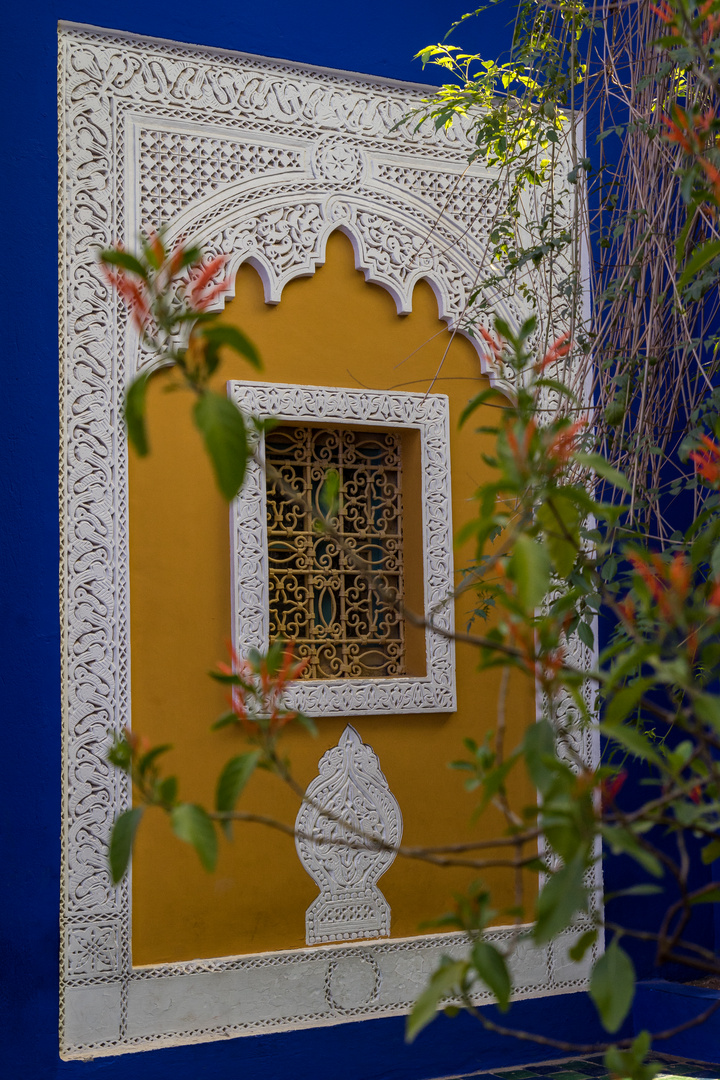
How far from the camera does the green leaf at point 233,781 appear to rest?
89 centimetres

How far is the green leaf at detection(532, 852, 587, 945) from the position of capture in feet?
2.39

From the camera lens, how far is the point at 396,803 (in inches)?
136

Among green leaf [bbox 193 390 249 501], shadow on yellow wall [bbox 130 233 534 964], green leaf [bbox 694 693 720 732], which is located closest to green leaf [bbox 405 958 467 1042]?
green leaf [bbox 694 693 720 732]

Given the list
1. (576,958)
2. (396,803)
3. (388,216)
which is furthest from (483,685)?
(576,958)

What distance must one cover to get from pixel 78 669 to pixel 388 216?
1708 millimetres

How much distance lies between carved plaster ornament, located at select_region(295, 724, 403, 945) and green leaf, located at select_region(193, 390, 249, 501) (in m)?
2.66

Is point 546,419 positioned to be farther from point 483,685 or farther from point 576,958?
point 576,958

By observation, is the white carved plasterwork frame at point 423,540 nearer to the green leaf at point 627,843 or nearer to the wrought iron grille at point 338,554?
the wrought iron grille at point 338,554

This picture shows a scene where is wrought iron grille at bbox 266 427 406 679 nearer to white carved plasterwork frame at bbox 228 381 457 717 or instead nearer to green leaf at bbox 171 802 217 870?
white carved plasterwork frame at bbox 228 381 457 717

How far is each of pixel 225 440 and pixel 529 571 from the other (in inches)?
8.9

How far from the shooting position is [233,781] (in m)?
0.90

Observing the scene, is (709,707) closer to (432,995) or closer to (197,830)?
(432,995)

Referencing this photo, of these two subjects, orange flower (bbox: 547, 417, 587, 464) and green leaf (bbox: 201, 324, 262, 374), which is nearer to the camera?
green leaf (bbox: 201, 324, 262, 374)

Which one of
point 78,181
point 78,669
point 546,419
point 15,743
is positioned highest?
point 78,181
